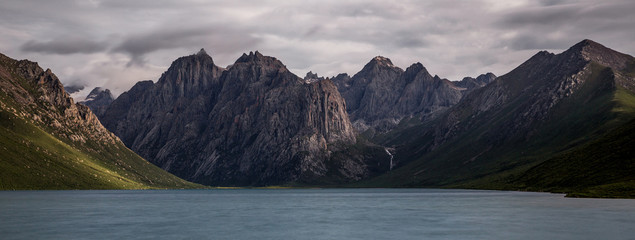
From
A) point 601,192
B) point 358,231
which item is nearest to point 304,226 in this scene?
point 358,231

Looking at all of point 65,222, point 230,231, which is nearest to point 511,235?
point 230,231

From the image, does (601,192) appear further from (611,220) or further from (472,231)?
(472,231)

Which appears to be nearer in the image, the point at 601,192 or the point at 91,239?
the point at 91,239

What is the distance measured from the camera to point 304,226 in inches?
4237

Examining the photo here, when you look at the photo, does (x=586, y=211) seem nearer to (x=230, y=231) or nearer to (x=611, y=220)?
(x=611, y=220)

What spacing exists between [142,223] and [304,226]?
34587 mm

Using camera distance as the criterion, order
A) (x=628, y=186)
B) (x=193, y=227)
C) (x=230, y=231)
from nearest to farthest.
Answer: (x=230, y=231) < (x=193, y=227) < (x=628, y=186)

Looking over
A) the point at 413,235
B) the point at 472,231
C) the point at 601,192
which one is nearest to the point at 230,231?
the point at 413,235

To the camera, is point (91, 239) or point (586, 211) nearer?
point (91, 239)

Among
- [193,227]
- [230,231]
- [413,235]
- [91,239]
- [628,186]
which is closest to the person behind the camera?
[91,239]

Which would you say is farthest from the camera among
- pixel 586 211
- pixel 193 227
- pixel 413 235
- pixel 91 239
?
pixel 586 211

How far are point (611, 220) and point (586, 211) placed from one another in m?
24.7

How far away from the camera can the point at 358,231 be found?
98312 mm

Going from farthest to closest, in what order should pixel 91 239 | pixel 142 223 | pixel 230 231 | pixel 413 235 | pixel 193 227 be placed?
pixel 142 223 < pixel 193 227 < pixel 230 231 < pixel 413 235 < pixel 91 239
